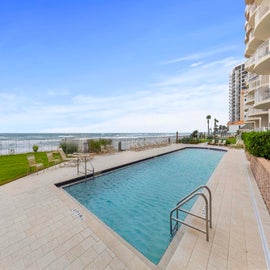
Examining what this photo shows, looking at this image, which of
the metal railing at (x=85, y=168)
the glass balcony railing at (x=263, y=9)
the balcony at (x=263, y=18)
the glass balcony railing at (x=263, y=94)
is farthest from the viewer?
the glass balcony railing at (x=263, y=94)

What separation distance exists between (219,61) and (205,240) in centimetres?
1537

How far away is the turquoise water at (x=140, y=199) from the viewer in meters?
3.31

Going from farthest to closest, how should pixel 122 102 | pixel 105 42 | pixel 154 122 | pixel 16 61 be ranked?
pixel 154 122, pixel 122 102, pixel 105 42, pixel 16 61

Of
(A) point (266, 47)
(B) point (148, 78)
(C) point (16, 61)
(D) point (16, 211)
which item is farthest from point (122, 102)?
(D) point (16, 211)

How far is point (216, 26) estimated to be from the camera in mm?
10727

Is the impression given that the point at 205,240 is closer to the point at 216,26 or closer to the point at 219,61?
the point at 216,26

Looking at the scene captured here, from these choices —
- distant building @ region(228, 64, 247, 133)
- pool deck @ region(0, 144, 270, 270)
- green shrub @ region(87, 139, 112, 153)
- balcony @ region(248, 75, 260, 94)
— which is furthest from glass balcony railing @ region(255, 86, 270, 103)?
distant building @ region(228, 64, 247, 133)

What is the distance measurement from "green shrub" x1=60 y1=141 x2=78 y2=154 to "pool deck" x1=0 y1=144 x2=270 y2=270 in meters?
7.73

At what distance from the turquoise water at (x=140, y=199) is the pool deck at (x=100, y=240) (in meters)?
0.54

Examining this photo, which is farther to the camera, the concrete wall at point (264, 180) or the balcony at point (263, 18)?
the balcony at point (263, 18)

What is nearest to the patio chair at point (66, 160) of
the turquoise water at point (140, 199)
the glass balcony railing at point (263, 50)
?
the turquoise water at point (140, 199)

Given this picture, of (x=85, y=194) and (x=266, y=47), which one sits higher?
(x=266, y=47)

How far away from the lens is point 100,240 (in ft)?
9.07

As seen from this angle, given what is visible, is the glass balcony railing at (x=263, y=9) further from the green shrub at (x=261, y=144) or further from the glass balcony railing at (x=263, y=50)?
the green shrub at (x=261, y=144)
